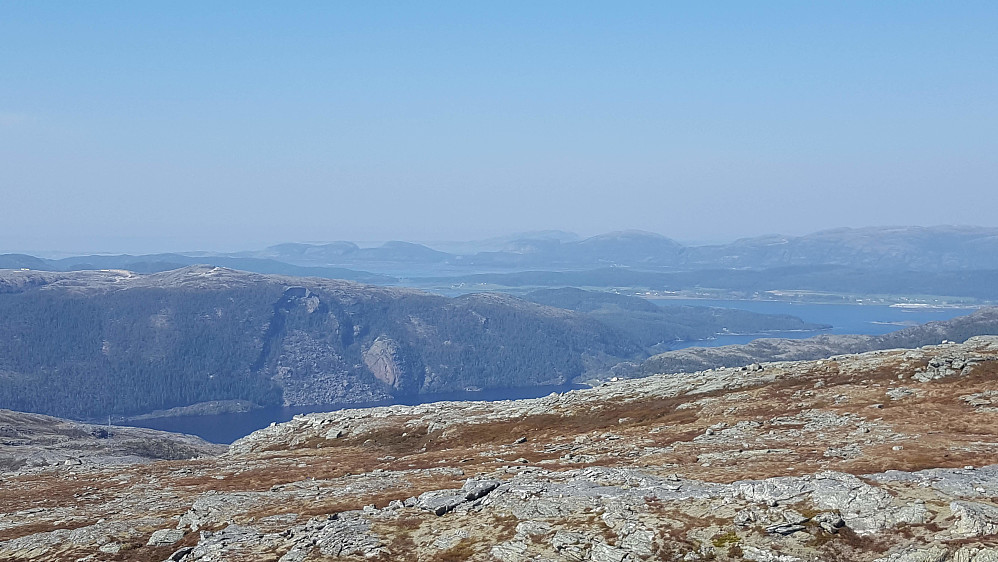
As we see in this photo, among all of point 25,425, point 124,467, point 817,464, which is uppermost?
point 817,464

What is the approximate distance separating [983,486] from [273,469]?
54294 millimetres

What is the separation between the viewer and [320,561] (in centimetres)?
3145

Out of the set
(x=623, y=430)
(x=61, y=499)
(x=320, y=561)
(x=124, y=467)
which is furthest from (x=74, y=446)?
(x=320, y=561)

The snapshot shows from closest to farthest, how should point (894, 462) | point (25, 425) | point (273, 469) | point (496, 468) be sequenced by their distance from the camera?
point (894, 462) < point (496, 468) < point (273, 469) < point (25, 425)

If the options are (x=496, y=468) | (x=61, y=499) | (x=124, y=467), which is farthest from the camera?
(x=124, y=467)

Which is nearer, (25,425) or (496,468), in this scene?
(496,468)

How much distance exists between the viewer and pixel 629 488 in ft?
122

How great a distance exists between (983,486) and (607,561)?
708 inches

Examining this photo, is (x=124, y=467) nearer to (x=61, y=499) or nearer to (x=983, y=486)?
(x=61, y=499)

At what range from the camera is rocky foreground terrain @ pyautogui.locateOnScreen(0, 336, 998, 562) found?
2938 centimetres

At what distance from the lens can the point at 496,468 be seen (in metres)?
49.9

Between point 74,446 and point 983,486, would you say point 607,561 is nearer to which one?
point 983,486

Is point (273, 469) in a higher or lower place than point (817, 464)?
lower

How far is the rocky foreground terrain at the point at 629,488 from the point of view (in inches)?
1156
